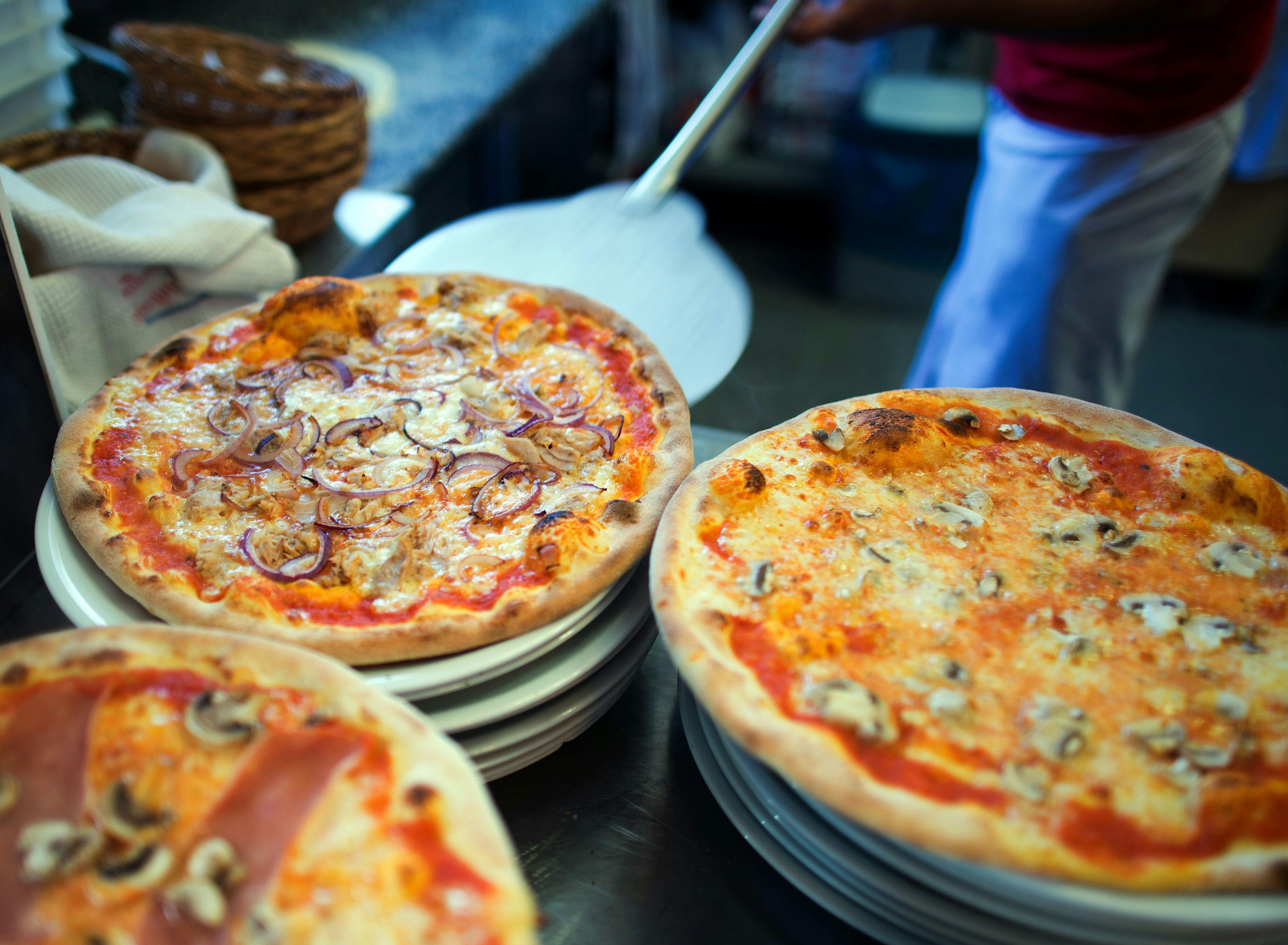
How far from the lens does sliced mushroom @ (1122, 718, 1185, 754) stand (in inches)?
42.1

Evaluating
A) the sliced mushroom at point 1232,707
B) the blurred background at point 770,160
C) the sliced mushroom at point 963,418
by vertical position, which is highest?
the sliced mushroom at point 963,418

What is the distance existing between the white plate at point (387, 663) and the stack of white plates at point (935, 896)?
263mm

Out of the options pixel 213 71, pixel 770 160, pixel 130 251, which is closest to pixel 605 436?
pixel 130 251

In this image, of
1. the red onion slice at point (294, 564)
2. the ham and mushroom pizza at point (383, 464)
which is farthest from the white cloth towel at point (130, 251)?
the red onion slice at point (294, 564)

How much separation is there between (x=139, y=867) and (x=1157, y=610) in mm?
1269

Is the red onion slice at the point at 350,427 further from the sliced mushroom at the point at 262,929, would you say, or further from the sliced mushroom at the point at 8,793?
the sliced mushroom at the point at 262,929

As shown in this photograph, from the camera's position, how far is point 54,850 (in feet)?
3.07

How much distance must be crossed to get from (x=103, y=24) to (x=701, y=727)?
11.4 feet

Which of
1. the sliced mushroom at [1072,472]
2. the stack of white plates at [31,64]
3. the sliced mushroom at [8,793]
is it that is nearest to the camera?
the sliced mushroom at [8,793]

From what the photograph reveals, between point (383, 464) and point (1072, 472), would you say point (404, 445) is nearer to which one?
point (383, 464)

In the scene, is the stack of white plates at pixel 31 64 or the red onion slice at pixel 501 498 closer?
the red onion slice at pixel 501 498

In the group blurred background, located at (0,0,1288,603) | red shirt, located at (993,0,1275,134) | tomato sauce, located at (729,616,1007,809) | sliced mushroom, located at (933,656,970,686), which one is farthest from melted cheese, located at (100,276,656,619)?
red shirt, located at (993,0,1275,134)

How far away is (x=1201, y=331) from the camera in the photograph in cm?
537

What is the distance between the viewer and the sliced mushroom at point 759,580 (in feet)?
4.21
